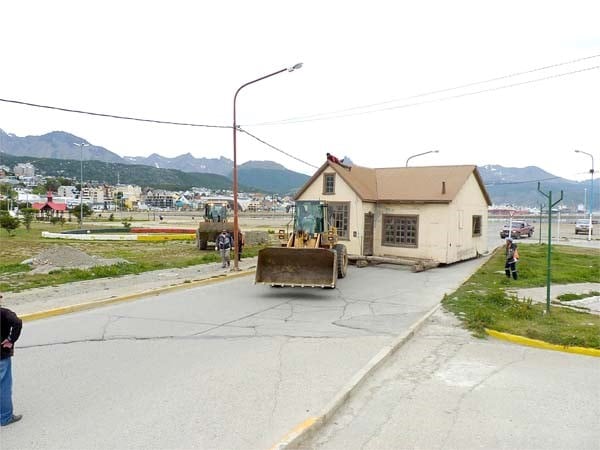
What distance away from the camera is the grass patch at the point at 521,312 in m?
9.26

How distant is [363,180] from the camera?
25047 millimetres

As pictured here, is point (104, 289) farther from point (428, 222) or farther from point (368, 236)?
point (428, 222)

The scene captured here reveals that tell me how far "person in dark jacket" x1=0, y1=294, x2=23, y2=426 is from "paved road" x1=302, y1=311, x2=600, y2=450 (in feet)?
10.4

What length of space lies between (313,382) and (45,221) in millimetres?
68882

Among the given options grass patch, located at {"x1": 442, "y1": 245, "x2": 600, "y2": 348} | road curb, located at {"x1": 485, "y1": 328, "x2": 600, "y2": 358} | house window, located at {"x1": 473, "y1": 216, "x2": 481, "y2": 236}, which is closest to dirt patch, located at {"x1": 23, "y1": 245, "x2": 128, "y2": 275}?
grass patch, located at {"x1": 442, "y1": 245, "x2": 600, "y2": 348}

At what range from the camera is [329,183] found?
24.8 metres

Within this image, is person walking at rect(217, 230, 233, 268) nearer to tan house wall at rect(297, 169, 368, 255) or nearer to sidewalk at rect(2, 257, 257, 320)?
sidewalk at rect(2, 257, 257, 320)

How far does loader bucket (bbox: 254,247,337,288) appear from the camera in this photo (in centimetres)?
1399

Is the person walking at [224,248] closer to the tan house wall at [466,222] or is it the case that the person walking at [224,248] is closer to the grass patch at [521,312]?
the grass patch at [521,312]

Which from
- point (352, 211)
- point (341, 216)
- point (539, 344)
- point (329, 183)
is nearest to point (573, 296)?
point (539, 344)

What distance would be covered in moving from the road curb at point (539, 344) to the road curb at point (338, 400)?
1.62 metres

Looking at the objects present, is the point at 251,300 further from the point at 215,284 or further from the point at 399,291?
the point at 399,291

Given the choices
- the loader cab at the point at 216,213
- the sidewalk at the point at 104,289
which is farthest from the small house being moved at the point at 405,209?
the loader cab at the point at 216,213

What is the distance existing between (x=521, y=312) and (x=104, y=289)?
1062cm
